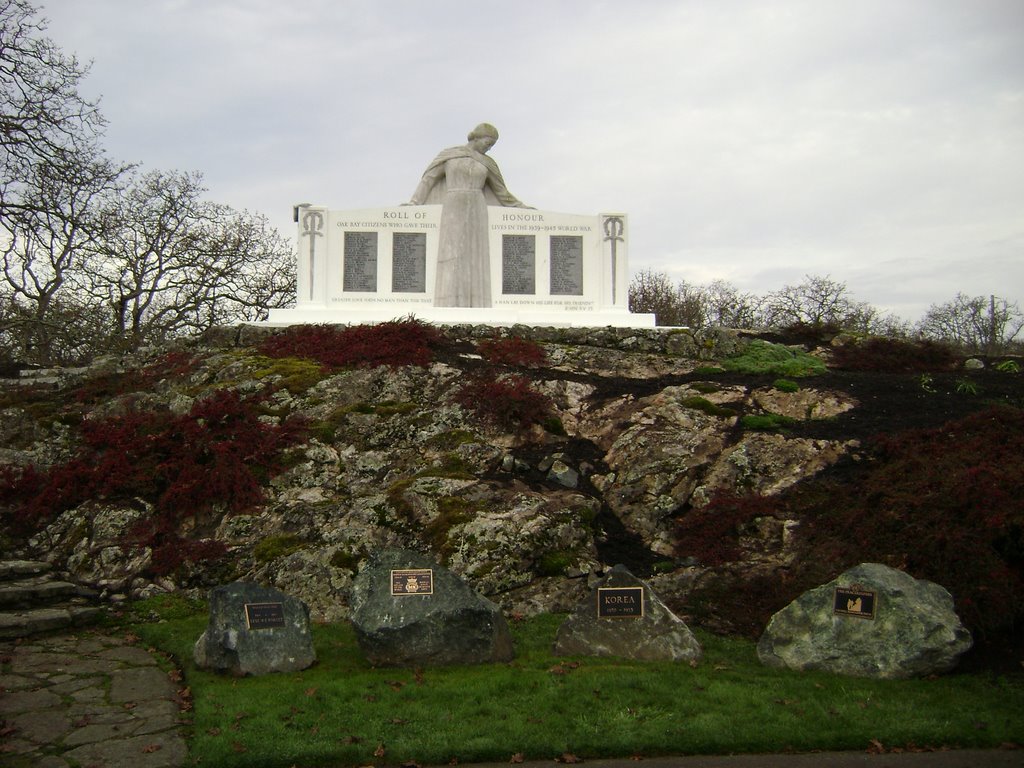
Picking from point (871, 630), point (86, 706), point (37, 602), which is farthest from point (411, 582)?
point (37, 602)

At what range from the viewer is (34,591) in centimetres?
1013

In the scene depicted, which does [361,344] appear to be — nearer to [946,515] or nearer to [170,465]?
[170,465]

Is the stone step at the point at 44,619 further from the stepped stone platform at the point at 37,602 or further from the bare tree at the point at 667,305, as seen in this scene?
the bare tree at the point at 667,305

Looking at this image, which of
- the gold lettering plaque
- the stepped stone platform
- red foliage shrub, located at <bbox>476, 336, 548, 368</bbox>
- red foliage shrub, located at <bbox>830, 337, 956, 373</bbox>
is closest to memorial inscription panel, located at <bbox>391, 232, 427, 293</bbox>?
red foliage shrub, located at <bbox>476, 336, 548, 368</bbox>

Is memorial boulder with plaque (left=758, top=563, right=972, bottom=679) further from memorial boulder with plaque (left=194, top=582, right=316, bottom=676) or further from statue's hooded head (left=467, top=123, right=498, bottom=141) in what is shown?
statue's hooded head (left=467, top=123, right=498, bottom=141)

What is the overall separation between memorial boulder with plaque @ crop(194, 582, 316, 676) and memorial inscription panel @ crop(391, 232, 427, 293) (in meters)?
11.6

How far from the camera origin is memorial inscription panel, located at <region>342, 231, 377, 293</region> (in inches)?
754

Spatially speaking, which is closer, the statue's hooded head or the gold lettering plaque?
the gold lettering plaque

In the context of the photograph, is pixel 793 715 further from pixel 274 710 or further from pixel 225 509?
pixel 225 509

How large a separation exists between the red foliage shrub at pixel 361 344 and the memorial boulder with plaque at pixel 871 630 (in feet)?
29.1

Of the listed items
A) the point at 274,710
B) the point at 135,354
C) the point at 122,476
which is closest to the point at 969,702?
the point at 274,710

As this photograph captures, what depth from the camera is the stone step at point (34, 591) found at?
32.8 feet

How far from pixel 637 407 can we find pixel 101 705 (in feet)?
29.7

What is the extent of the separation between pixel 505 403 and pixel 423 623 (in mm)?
5942
